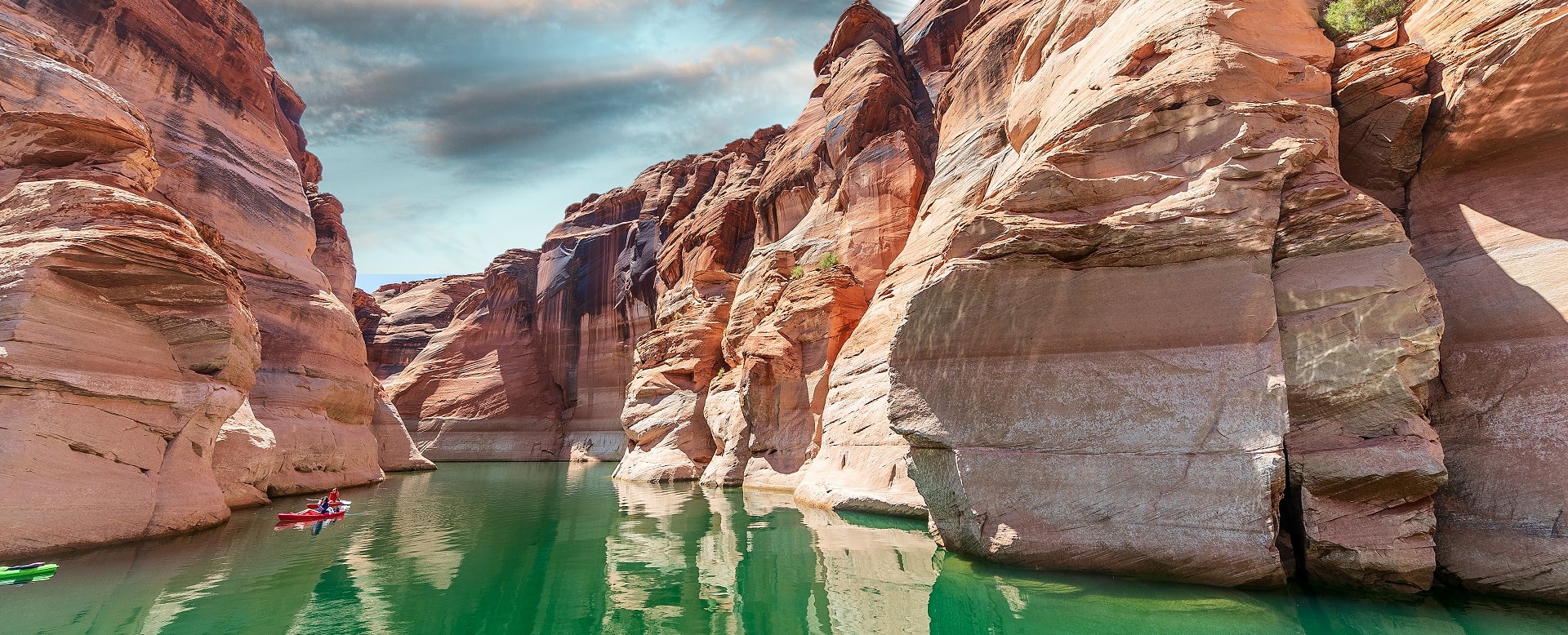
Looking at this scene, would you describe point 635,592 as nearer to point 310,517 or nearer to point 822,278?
point 310,517

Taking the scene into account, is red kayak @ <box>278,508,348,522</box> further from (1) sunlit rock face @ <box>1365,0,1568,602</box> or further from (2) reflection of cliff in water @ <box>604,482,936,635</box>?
(1) sunlit rock face @ <box>1365,0,1568,602</box>

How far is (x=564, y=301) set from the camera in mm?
49156

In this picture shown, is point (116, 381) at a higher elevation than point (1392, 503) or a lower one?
higher

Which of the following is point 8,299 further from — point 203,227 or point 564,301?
point 564,301

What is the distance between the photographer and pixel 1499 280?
7.98m

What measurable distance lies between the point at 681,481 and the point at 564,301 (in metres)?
26.1

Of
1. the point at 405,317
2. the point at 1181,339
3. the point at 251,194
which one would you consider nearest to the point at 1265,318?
the point at 1181,339

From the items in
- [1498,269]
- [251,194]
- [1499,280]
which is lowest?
[1499,280]

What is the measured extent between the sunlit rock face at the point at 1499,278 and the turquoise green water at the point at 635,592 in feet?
2.65

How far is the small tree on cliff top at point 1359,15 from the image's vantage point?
34.4 feet

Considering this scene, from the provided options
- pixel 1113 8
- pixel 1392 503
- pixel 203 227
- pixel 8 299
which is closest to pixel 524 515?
pixel 8 299

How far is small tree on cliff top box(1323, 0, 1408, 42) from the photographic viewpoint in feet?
34.4

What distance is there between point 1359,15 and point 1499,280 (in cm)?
503

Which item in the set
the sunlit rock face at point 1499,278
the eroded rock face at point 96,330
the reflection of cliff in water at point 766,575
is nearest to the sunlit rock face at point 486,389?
the eroded rock face at point 96,330
